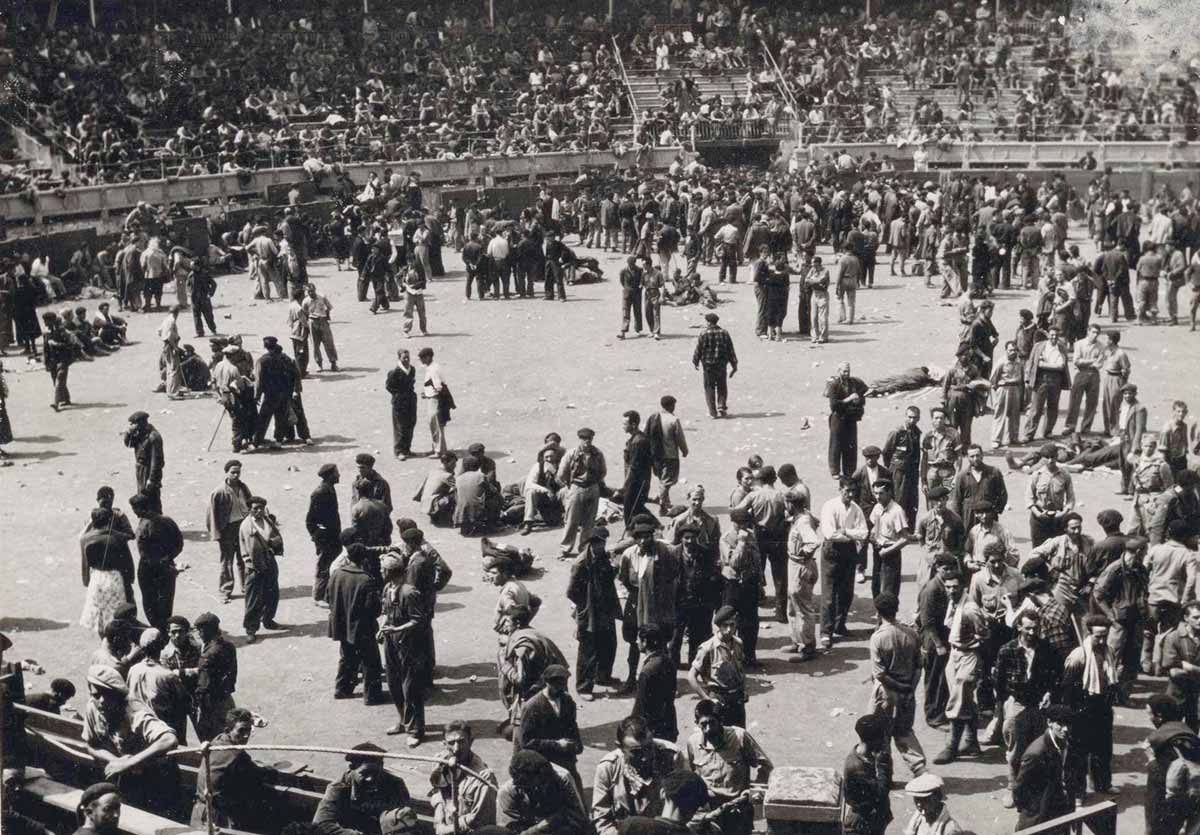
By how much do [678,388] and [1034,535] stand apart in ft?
27.5

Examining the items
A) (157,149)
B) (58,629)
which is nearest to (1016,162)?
(157,149)

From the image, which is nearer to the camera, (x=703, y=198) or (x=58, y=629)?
(x=58, y=629)

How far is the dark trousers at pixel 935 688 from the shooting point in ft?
37.4

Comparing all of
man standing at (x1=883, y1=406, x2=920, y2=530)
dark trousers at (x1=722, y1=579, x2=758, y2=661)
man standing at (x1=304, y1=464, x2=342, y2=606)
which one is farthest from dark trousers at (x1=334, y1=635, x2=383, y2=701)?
man standing at (x1=883, y1=406, x2=920, y2=530)

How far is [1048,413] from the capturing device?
18.9m

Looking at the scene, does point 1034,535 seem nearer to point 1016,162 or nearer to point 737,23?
point 1016,162

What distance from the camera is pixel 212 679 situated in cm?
1049

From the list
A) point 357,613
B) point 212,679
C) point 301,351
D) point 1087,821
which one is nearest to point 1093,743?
point 1087,821

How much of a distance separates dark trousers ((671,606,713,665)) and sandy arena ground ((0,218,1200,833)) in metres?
0.42

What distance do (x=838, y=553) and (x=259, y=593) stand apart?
16.5ft

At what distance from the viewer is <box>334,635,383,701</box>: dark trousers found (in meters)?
11.9

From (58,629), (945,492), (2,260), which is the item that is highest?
(2,260)

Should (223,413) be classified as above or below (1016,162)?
below

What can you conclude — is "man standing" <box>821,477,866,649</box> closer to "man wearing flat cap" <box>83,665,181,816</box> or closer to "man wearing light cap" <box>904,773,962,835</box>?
"man wearing light cap" <box>904,773,962,835</box>
